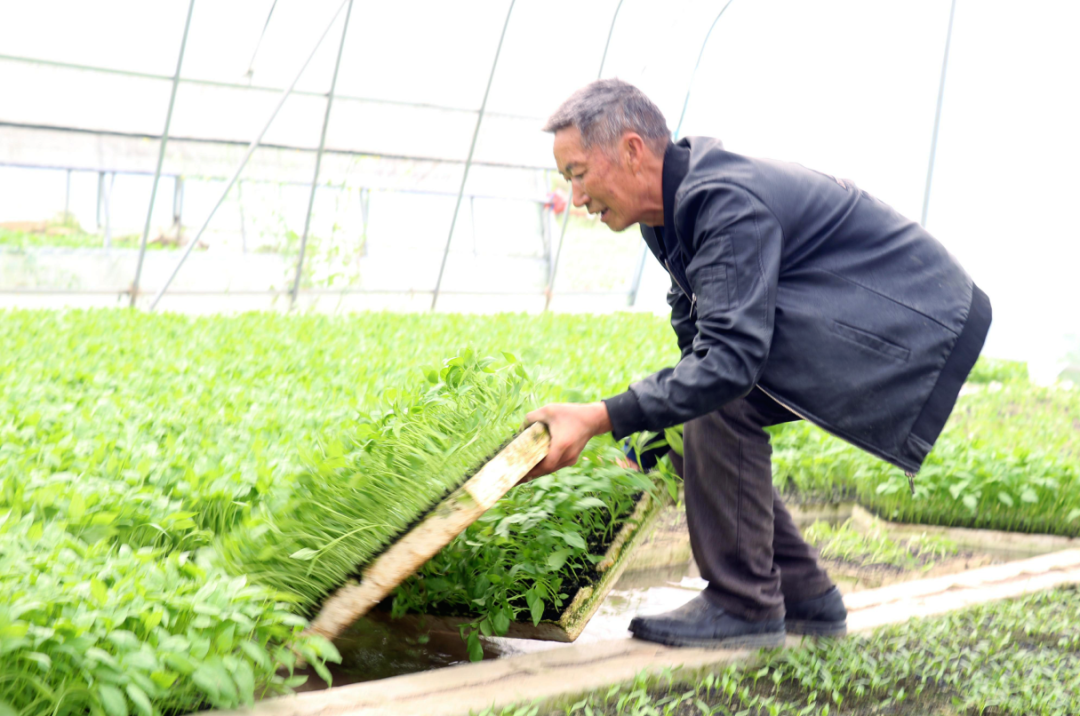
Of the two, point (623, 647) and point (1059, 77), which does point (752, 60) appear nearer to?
point (1059, 77)

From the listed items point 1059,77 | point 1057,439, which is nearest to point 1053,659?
point 1057,439

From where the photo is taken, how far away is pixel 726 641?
2.29m

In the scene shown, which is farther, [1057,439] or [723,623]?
[1057,439]

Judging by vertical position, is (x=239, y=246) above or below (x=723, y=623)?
below

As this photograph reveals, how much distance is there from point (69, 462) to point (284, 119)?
670 centimetres

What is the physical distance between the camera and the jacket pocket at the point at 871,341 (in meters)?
2.12

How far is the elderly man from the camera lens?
2021mm

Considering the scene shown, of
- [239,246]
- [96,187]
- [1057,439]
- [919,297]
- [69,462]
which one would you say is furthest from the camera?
[239,246]

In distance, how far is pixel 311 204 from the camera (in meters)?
8.77

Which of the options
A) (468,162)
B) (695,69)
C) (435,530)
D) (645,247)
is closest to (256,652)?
(435,530)

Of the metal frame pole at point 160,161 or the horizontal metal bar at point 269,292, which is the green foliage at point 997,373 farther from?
the metal frame pole at point 160,161

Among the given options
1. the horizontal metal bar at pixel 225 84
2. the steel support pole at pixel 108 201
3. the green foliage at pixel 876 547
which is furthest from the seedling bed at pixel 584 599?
the horizontal metal bar at pixel 225 84

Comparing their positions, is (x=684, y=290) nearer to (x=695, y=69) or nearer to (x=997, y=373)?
(x=997, y=373)

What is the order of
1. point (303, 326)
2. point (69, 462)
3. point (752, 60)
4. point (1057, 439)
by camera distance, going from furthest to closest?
point (752, 60) → point (303, 326) → point (1057, 439) → point (69, 462)
